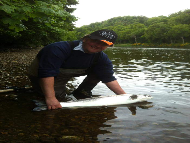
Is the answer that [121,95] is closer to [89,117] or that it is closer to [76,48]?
[89,117]

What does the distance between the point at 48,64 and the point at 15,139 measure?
154 centimetres

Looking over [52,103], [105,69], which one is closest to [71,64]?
[105,69]

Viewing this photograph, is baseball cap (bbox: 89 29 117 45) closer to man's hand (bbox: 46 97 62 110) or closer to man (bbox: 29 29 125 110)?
man (bbox: 29 29 125 110)

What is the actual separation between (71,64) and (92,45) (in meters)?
0.76

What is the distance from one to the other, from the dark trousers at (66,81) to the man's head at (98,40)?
838mm

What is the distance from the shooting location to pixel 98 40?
401cm

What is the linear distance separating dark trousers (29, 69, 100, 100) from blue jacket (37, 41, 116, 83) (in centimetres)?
23

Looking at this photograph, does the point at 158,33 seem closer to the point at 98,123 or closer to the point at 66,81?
the point at 66,81

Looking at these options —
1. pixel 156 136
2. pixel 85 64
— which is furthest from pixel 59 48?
pixel 156 136

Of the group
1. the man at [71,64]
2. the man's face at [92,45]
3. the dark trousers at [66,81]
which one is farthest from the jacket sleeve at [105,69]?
the man's face at [92,45]

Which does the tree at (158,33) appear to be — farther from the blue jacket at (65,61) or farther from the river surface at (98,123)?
the river surface at (98,123)

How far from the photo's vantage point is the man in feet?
12.6

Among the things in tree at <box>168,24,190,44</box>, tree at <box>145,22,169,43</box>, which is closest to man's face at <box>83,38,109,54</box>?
tree at <box>168,24,190,44</box>

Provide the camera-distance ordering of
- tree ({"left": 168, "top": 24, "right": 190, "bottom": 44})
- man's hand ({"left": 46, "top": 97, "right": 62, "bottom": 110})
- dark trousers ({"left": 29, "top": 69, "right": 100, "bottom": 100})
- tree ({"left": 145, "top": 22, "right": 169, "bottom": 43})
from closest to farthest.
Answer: man's hand ({"left": 46, "top": 97, "right": 62, "bottom": 110}) < dark trousers ({"left": 29, "top": 69, "right": 100, "bottom": 100}) < tree ({"left": 168, "top": 24, "right": 190, "bottom": 44}) < tree ({"left": 145, "top": 22, "right": 169, "bottom": 43})
